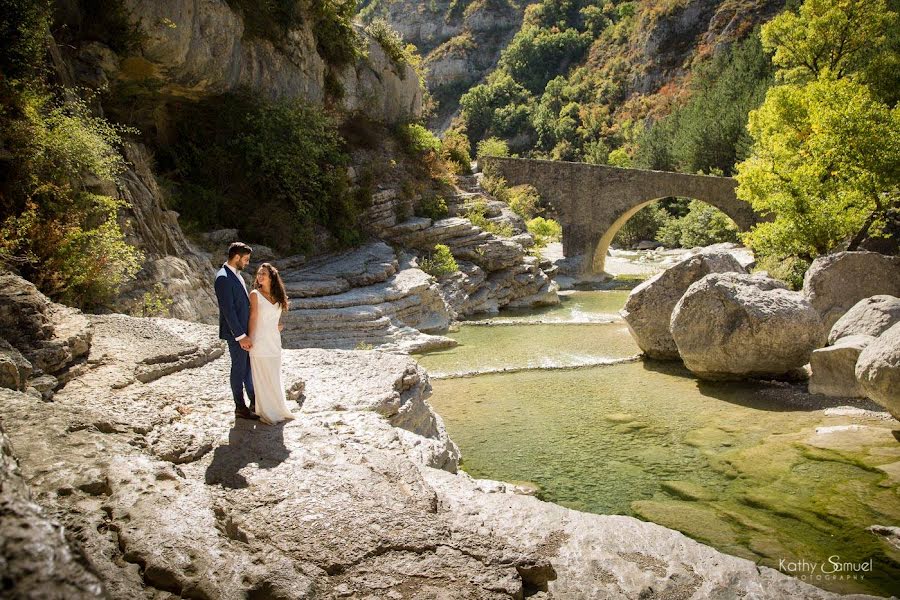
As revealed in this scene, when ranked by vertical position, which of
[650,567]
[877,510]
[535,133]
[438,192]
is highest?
[535,133]

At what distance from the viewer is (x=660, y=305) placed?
1223cm

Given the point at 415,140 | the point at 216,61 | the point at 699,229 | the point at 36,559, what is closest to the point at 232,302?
the point at 36,559

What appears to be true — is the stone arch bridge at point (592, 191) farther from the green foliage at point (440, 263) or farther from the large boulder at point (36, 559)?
the large boulder at point (36, 559)

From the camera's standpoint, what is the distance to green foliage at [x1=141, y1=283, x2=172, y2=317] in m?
9.41

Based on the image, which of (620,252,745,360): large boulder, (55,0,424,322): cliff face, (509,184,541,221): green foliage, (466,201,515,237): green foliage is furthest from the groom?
(509,184,541,221): green foliage

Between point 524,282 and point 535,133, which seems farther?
point 535,133

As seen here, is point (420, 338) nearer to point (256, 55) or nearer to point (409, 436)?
point (409, 436)

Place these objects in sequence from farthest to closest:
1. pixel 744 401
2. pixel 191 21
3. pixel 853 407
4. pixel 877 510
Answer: pixel 191 21 → pixel 744 401 → pixel 853 407 → pixel 877 510

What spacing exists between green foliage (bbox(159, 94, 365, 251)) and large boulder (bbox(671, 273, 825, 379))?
37.0 ft

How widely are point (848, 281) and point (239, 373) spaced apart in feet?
36.1

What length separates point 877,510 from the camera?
5914 millimetres

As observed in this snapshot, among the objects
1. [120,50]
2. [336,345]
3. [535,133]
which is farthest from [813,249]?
[535,133]

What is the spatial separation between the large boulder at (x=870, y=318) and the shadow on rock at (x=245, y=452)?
8.61m

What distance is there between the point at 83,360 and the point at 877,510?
783 cm
